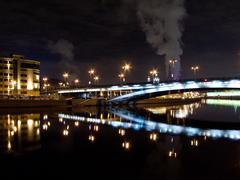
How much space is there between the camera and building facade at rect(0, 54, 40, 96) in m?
113

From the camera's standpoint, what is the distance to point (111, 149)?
2334 centimetres

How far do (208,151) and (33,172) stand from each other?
41.4ft

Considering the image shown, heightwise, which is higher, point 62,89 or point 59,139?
point 62,89

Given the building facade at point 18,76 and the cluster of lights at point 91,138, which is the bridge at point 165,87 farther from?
the cluster of lights at point 91,138

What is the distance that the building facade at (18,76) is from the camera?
371 feet

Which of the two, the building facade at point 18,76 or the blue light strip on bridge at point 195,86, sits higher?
the building facade at point 18,76

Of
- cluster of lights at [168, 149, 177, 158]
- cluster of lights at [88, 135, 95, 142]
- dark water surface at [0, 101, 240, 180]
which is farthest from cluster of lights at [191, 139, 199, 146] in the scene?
cluster of lights at [88, 135, 95, 142]

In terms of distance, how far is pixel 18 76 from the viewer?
116000mm

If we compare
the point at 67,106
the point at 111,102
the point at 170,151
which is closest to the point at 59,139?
the point at 170,151

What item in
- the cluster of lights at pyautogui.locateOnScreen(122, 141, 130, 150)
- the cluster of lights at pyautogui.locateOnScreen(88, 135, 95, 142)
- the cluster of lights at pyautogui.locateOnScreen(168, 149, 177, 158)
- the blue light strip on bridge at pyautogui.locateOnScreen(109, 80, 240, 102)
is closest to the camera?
the cluster of lights at pyautogui.locateOnScreen(168, 149, 177, 158)

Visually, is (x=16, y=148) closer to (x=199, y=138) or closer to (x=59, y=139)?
(x=59, y=139)

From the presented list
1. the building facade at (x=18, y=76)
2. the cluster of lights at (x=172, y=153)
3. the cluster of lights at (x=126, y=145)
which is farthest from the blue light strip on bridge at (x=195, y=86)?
the building facade at (x=18, y=76)

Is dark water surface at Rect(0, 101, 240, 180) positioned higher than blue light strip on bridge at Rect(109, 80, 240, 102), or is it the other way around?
blue light strip on bridge at Rect(109, 80, 240, 102)

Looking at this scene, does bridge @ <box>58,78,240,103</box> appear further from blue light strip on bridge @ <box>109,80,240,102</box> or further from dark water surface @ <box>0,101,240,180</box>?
dark water surface @ <box>0,101,240,180</box>
